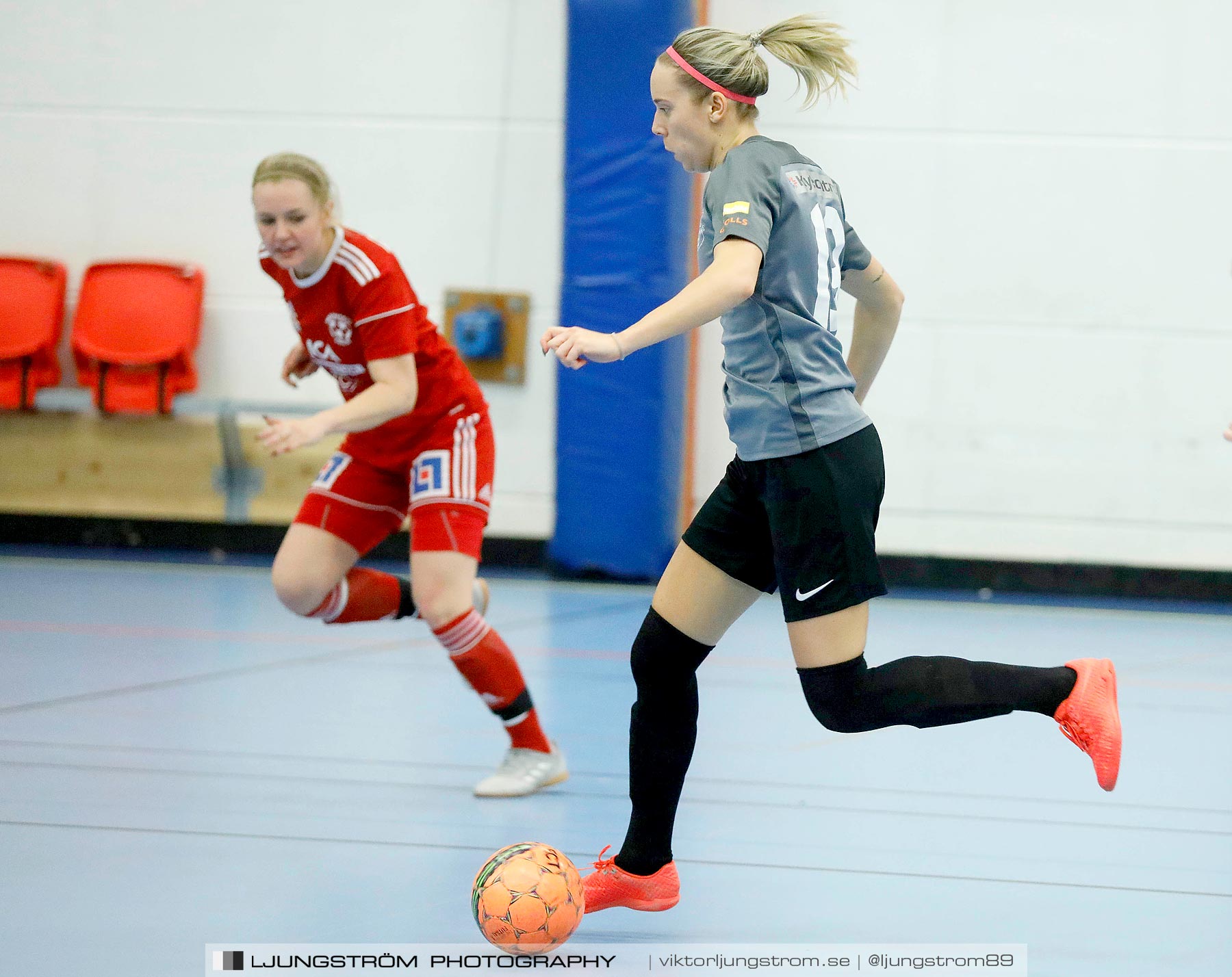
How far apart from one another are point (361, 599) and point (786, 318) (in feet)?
5.61

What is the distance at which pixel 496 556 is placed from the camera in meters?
7.54

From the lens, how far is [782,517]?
2273 mm

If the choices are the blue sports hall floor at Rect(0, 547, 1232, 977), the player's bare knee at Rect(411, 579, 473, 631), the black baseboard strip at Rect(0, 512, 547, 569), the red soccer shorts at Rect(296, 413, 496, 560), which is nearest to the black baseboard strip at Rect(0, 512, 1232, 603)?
the black baseboard strip at Rect(0, 512, 547, 569)

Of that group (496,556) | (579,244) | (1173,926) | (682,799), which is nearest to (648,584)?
(496,556)

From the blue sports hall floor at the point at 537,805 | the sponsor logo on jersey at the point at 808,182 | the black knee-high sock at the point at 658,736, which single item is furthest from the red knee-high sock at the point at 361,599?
the sponsor logo on jersey at the point at 808,182

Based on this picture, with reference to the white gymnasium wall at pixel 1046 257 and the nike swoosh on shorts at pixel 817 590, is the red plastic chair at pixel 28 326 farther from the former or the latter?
the nike swoosh on shorts at pixel 817 590

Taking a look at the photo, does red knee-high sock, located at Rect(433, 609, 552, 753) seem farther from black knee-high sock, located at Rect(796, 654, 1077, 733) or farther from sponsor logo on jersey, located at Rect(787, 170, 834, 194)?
sponsor logo on jersey, located at Rect(787, 170, 834, 194)

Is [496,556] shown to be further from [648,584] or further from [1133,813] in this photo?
[1133,813]

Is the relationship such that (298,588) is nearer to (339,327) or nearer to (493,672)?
(493,672)

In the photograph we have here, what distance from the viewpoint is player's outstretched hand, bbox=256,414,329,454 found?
2512 millimetres

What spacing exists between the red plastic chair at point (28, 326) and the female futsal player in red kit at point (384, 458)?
4.21m

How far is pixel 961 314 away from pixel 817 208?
504cm

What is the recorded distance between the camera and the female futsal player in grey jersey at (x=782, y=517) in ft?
7.41

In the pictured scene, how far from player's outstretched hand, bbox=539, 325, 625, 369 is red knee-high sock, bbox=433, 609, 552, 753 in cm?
148
